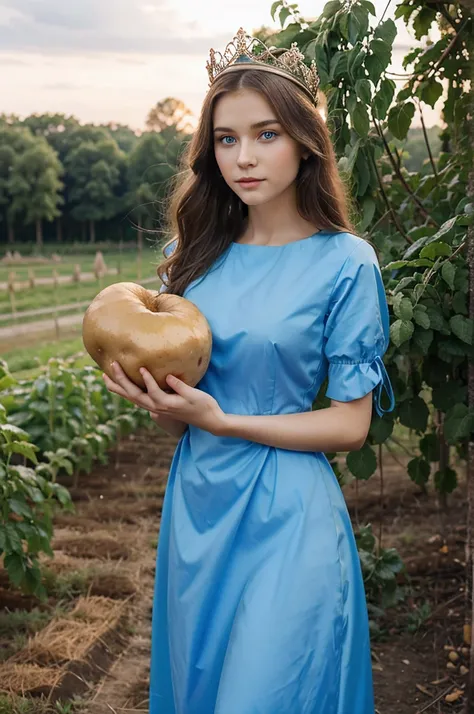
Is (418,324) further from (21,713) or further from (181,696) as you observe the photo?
(21,713)

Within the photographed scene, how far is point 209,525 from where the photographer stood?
65.3 inches

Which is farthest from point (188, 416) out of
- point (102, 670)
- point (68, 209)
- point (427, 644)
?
point (68, 209)

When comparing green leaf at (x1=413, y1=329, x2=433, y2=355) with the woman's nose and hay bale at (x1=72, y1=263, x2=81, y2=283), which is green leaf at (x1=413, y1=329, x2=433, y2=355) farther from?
hay bale at (x1=72, y1=263, x2=81, y2=283)

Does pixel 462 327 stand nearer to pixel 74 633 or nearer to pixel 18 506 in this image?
pixel 18 506

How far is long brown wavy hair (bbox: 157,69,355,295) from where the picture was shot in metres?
1.62

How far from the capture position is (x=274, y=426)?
1.57m

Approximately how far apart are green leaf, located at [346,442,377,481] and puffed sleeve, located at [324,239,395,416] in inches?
36.5

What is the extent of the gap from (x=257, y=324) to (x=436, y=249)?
763 millimetres

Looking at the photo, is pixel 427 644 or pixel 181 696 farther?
pixel 427 644

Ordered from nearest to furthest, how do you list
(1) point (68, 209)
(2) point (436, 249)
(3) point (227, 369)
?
(3) point (227, 369), (2) point (436, 249), (1) point (68, 209)

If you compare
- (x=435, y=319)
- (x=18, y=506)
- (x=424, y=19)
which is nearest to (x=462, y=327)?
(x=435, y=319)

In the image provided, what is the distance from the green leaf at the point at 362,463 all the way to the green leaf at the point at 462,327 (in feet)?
1.52

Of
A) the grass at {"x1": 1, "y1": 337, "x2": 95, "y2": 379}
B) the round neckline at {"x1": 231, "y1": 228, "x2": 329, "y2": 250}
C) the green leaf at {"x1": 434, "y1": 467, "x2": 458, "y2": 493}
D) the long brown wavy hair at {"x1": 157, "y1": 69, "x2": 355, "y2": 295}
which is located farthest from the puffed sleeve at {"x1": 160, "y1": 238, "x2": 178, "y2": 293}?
the grass at {"x1": 1, "y1": 337, "x2": 95, "y2": 379}

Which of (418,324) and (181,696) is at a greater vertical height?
(418,324)
